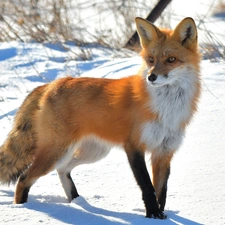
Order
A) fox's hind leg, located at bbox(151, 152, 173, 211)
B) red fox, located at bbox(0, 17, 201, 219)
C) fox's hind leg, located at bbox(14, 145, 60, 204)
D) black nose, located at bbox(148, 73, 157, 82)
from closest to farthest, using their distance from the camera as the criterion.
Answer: black nose, located at bbox(148, 73, 157, 82) → red fox, located at bbox(0, 17, 201, 219) → fox's hind leg, located at bbox(151, 152, 173, 211) → fox's hind leg, located at bbox(14, 145, 60, 204)

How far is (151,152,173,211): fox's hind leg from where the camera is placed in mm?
3785

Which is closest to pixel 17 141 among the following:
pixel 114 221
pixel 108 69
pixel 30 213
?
pixel 30 213

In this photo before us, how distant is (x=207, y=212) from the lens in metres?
3.53

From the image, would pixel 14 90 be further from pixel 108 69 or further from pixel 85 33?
pixel 85 33

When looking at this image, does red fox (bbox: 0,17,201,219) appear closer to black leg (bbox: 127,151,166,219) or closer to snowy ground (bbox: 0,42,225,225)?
black leg (bbox: 127,151,166,219)

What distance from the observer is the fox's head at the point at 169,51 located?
11.7ft

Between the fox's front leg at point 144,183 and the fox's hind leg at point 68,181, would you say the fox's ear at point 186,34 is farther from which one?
the fox's hind leg at point 68,181

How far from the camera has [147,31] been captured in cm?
385

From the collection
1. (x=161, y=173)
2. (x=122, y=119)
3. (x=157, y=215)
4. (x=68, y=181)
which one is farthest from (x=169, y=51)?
(x=68, y=181)

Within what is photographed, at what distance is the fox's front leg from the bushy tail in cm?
91

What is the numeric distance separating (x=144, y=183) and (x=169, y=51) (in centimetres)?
89

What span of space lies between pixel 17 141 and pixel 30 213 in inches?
33.6

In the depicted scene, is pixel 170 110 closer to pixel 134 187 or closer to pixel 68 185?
pixel 134 187

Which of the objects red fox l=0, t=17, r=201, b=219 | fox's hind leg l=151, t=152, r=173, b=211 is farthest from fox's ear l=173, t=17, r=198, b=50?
fox's hind leg l=151, t=152, r=173, b=211
